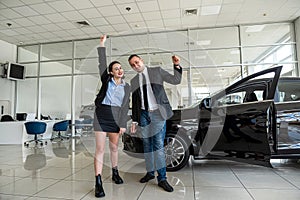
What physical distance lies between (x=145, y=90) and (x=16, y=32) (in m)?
6.20

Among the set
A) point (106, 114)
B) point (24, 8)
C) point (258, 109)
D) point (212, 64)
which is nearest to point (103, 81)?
point (106, 114)

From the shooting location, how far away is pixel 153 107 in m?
2.13

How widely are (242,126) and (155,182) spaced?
114 cm

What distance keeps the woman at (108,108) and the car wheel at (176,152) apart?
0.76 meters

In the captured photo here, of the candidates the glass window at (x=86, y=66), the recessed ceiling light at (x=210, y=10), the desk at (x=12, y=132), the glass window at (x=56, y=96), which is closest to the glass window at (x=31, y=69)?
the glass window at (x=56, y=96)

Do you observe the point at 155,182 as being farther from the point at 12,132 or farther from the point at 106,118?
the point at 12,132

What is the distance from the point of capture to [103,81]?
2.07 metres

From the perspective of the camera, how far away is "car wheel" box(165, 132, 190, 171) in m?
2.61

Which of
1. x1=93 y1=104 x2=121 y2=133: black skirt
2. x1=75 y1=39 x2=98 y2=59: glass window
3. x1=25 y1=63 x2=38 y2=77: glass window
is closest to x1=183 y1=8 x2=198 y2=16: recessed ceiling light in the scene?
x1=75 y1=39 x2=98 y2=59: glass window

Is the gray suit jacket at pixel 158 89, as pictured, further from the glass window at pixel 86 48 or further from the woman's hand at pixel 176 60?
the glass window at pixel 86 48

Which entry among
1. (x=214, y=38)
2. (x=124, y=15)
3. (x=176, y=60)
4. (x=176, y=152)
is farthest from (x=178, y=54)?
(x=176, y=60)

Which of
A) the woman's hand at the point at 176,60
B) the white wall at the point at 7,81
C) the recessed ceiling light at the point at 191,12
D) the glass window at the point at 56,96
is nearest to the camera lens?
the woman's hand at the point at 176,60

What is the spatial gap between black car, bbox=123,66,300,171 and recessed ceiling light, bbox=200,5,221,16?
3.08 metres

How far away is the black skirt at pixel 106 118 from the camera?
6.55 feet
